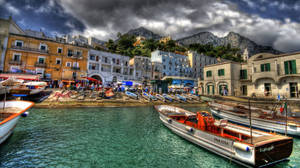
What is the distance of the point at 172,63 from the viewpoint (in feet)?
199

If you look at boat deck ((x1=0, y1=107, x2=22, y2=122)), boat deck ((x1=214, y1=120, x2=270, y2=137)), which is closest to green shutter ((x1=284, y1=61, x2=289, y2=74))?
boat deck ((x1=214, y1=120, x2=270, y2=137))

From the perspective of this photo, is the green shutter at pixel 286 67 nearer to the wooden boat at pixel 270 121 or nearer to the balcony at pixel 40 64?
the wooden boat at pixel 270 121

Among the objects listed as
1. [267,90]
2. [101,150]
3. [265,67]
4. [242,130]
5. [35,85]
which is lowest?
[101,150]

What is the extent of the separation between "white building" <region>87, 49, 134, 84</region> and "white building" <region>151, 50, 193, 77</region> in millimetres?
14321

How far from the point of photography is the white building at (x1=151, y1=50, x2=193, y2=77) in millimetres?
58062

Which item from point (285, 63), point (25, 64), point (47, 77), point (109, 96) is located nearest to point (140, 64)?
point (109, 96)

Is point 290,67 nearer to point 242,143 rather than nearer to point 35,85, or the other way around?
point 242,143

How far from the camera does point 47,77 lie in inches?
1319

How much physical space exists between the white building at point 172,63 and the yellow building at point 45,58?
1163 inches

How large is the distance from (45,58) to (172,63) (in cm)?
4681

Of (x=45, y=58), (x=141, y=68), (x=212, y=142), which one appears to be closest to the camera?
(x=212, y=142)

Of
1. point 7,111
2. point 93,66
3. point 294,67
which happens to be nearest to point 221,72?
point 294,67

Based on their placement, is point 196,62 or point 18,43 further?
point 196,62

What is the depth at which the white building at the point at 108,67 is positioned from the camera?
4003 centimetres
